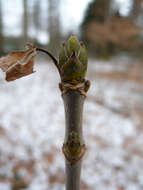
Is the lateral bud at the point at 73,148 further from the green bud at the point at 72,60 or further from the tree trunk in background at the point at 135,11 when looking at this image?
the tree trunk in background at the point at 135,11

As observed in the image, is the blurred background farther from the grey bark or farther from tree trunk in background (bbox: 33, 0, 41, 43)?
tree trunk in background (bbox: 33, 0, 41, 43)

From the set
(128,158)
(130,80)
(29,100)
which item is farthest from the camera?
(130,80)

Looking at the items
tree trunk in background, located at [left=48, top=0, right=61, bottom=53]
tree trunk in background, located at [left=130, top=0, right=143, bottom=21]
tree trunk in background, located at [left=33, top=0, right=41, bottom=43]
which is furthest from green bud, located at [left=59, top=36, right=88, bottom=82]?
tree trunk in background, located at [left=33, top=0, right=41, bottom=43]

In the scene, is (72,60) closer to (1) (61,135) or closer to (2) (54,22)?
(1) (61,135)

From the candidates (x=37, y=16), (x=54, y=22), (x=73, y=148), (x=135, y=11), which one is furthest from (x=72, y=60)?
(x=37, y=16)

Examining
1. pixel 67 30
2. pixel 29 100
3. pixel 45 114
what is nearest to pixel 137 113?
pixel 45 114

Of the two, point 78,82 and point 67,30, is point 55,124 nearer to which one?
point 78,82
